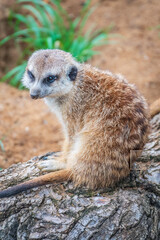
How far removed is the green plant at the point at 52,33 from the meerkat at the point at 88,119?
203 cm

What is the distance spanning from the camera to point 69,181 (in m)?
2.32

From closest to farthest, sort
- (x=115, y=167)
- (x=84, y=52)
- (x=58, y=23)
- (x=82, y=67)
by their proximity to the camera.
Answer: (x=115, y=167) → (x=82, y=67) → (x=84, y=52) → (x=58, y=23)

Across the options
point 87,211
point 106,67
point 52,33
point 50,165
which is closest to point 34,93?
point 50,165

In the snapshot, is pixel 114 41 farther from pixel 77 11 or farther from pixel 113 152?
pixel 113 152

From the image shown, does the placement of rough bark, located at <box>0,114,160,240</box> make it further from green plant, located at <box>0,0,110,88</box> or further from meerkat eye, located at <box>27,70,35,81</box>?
green plant, located at <box>0,0,110,88</box>

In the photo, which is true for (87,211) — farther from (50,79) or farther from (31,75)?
(31,75)

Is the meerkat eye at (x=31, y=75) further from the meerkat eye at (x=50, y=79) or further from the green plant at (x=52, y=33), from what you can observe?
the green plant at (x=52, y=33)

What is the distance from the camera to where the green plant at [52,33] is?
4750mm

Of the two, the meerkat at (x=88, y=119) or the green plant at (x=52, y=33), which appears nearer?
the meerkat at (x=88, y=119)

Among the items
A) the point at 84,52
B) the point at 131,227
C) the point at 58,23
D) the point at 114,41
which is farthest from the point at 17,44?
the point at 131,227

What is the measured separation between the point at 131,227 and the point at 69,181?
56cm

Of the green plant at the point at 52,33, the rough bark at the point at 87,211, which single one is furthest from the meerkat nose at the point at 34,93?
the green plant at the point at 52,33

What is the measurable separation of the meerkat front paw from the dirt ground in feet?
3.27

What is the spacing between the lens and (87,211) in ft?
6.77
